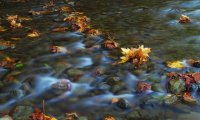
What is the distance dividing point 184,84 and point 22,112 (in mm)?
1630

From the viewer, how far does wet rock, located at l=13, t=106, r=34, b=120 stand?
11.0ft

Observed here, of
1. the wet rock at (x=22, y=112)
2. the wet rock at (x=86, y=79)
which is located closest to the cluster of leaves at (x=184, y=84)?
the wet rock at (x=86, y=79)

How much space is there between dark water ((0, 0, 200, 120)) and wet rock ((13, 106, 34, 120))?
16cm

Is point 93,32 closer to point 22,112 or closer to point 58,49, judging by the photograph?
point 58,49

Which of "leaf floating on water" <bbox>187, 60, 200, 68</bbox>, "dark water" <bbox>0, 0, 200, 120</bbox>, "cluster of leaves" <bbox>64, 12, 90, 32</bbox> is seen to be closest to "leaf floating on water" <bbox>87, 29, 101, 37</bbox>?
"dark water" <bbox>0, 0, 200, 120</bbox>

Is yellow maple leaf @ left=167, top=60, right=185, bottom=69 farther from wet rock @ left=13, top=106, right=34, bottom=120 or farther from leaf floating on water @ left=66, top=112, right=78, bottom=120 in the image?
wet rock @ left=13, top=106, right=34, bottom=120

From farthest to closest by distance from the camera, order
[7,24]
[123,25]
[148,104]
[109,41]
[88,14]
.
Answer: [88,14], [7,24], [123,25], [109,41], [148,104]

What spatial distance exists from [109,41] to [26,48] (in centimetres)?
119

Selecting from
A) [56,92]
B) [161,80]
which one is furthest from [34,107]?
[161,80]

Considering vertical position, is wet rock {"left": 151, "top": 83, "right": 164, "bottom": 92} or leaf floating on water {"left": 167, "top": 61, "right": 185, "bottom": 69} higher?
leaf floating on water {"left": 167, "top": 61, "right": 185, "bottom": 69}

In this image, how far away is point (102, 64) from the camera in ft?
14.7

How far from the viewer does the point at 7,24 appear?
659cm

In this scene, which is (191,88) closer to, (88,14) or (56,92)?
(56,92)

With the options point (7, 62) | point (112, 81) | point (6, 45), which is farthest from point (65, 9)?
point (112, 81)
